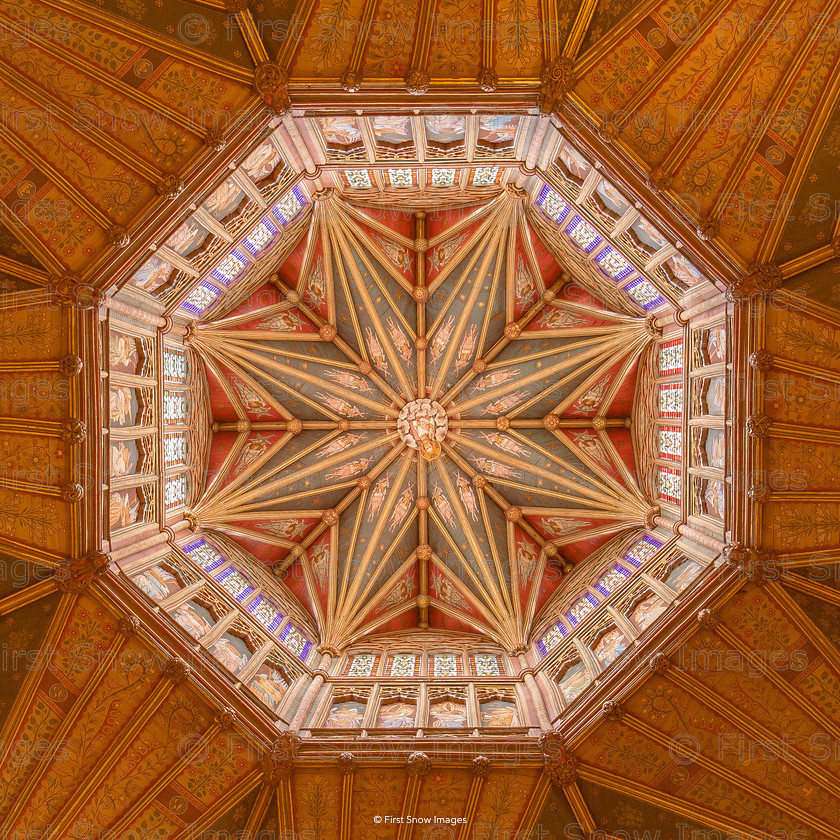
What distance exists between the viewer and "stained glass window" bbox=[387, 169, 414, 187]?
18.3 meters

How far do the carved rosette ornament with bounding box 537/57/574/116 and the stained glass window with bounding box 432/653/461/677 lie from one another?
1708 cm

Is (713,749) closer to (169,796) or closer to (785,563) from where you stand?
(785,563)

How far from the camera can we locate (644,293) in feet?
62.0

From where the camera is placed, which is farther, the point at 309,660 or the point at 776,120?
the point at 309,660

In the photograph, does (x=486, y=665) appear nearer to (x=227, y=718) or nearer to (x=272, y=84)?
(x=227, y=718)

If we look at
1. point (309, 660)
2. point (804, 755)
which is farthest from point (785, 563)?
point (309, 660)

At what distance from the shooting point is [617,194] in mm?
14672

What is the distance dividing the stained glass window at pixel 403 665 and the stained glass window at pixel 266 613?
4373 millimetres

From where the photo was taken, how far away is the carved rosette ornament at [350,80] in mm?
12320

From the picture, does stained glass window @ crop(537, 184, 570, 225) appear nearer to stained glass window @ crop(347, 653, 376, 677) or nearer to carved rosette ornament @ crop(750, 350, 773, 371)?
carved rosette ornament @ crop(750, 350, 773, 371)

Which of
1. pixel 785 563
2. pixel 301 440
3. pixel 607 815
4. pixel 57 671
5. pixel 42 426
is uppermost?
pixel 301 440

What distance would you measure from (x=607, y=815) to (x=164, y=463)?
1564 cm

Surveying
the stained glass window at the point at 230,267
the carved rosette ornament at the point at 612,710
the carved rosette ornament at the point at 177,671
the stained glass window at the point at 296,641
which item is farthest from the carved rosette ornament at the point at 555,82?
the stained glass window at the point at 296,641

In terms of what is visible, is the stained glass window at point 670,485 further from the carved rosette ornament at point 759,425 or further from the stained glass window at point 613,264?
the stained glass window at point 613,264
